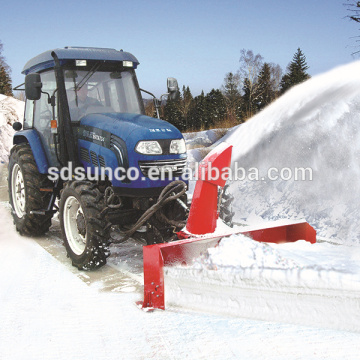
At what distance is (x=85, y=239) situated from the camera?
4.08 meters

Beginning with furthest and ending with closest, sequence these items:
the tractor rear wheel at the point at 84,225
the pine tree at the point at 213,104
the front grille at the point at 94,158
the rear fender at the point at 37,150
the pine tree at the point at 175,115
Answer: the pine tree at the point at 175,115, the pine tree at the point at 213,104, the rear fender at the point at 37,150, the front grille at the point at 94,158, the tractor rear wheel at the point at 84,225

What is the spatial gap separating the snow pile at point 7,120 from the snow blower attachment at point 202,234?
12.0m

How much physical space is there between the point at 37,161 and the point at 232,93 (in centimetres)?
5537

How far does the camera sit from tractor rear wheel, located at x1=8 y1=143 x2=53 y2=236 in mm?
5098

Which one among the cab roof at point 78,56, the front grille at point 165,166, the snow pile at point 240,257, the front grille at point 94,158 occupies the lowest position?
the snow pile at point 240,257

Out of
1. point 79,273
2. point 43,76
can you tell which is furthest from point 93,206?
point 43,76

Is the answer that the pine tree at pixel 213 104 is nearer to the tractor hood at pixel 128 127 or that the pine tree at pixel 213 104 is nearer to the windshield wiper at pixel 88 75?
the windshield wiper at pixel 88 75

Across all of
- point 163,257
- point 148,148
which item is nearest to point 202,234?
point 163,257

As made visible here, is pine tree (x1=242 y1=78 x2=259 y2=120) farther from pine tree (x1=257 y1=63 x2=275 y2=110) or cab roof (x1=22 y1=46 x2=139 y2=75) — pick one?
cab roof (x1=22 y1=46 x2=139 y2=75)

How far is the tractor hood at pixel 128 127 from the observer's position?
12.9 ft

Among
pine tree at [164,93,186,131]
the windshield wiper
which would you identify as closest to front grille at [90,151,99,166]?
the windshield wiper

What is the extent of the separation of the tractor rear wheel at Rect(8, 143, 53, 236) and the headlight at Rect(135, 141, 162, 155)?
1872 mm

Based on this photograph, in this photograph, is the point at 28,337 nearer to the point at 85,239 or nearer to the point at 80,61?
the point at 85,239

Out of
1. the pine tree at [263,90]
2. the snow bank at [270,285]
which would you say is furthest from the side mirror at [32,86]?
the pine tree at [263,90]
